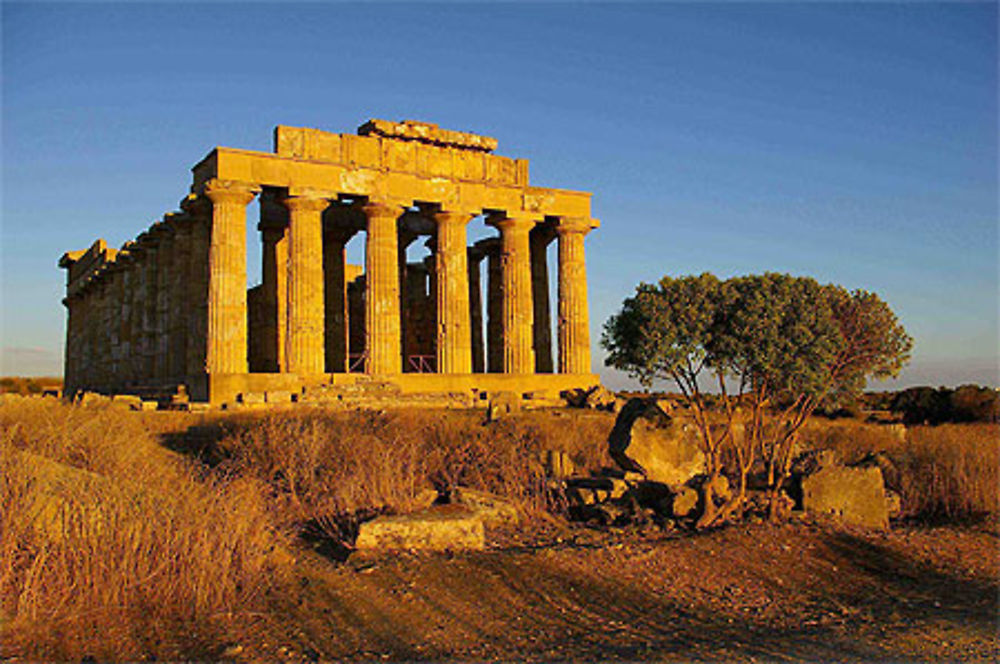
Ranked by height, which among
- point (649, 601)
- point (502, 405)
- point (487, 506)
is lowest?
point (649, 601)

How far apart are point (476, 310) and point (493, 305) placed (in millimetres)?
1279

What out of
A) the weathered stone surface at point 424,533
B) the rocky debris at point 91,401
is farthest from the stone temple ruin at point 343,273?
the weathered stone surface at point 424,533

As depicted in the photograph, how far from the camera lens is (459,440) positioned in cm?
1675

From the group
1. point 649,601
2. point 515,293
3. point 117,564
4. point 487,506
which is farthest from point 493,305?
point 117,564

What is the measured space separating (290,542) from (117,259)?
3017cm

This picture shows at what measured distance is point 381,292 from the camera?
29.0 m

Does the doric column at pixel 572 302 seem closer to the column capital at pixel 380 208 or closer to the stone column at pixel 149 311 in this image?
the column capital at pixel 380 208

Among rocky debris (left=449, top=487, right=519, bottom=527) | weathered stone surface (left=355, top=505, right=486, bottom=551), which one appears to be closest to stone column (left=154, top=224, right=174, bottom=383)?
rocky debris (left=449, top=487, right=519, bottom=527)

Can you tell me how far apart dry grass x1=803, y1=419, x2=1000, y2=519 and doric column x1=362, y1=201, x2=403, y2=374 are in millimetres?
14834

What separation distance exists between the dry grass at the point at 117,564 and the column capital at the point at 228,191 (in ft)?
57.7

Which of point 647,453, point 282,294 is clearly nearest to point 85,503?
Result: point 647,453

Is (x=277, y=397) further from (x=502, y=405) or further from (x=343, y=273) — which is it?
(x=343, y=273)

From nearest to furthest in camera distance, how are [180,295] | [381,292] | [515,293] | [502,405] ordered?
[502,405] < [381,292] < [180,295] < [515,293]

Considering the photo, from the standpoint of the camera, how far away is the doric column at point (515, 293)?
31609mm
